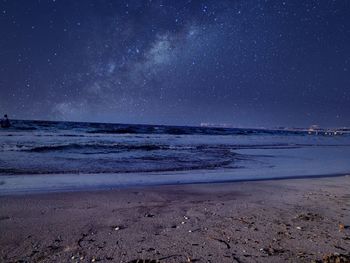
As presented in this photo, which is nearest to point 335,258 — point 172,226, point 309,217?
point 309,217

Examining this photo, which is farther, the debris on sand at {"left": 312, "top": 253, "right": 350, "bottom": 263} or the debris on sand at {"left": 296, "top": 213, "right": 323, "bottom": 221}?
the debris on sand at {"left": 296, "top": 213, "right": 323, "bottom": 221}

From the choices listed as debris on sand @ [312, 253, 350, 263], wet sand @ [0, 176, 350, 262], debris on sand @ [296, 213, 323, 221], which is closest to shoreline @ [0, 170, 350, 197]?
wet sand @ [0, 176, 350, 262]

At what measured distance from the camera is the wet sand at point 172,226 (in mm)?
2926

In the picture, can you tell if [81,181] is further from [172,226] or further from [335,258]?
[335,258]

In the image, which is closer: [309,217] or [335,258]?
[335,258]

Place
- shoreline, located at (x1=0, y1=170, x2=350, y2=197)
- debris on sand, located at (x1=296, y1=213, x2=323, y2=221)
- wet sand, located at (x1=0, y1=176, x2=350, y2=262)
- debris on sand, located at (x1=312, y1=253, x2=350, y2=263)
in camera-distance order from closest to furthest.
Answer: debris on sand, located at (x1=312, y1=253, x2=350, y2=263)
wet sand, located at (x1=0, y1=176, x2=350, y2=262)
debris on sand, located at (x1=296, y1=213, x2=323, y2=221)
shoreline, located at (x1=0, y1=170, x2=350, y2=197)

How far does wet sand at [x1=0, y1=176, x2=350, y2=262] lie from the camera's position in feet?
9.60

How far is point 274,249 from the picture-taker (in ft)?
10.2

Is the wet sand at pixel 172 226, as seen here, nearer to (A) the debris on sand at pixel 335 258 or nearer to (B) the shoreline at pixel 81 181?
(A) the debris on sand at pixel 335 258

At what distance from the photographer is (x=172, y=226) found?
3.74 m

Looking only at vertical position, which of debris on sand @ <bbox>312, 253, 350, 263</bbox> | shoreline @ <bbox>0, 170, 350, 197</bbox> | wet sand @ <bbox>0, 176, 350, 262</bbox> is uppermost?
debris on sand @ <bbox>312, 253, 350, 263</bbox>

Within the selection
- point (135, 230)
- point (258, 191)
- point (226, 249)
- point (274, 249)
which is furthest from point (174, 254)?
point (258, 191)

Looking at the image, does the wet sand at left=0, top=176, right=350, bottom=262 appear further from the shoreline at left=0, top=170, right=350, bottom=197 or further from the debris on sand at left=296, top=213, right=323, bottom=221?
the shoreline at left=0, top=170, right=350, bottom=197

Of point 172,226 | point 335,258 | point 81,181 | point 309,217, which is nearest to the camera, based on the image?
point 335,258
